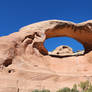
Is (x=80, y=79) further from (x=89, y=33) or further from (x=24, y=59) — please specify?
(x=89, y=33)

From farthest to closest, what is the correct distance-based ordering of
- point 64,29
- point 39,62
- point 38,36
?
1. point 64,29
2. point 38,36
3. point 39,62

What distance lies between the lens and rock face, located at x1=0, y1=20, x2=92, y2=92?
10.1 metres

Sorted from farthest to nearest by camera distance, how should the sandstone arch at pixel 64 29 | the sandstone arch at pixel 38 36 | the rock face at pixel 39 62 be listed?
the sandstone arch at pixel 64 29
the sandstone arch at pixel 38 36
the rock face at pixel 39 62

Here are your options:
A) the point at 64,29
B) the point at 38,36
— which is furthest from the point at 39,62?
the point at 64,29

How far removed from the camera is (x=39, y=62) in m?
12.4

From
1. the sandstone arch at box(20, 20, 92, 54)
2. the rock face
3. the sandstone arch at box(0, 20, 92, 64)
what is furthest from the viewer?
the sandstone arch at box(20, 20, 92, 54)

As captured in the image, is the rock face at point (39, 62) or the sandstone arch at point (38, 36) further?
the sandstone arch at point (38, 36)

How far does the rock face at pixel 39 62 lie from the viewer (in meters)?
10.1

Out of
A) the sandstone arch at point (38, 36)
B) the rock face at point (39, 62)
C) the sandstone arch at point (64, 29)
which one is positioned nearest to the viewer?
the rock face at point (39, 62)

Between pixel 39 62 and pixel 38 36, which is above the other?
pixel 38 36

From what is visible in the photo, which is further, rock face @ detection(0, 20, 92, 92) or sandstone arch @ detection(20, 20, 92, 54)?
sandstone arch @ detection(20, 20, 92, 54)

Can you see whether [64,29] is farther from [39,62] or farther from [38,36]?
[39,62]

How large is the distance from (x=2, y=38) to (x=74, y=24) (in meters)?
6.17

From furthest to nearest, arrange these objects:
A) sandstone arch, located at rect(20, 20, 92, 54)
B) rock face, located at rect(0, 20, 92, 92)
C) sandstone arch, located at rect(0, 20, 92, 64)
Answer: sandstone arch, located at rect(20, 20, 92, 54) < sandstone arch, located at rect(0, 20, 92, 64) < rock face, located at rect(0, 20, 92, 92)
